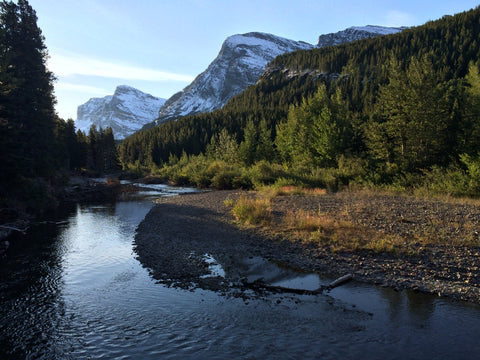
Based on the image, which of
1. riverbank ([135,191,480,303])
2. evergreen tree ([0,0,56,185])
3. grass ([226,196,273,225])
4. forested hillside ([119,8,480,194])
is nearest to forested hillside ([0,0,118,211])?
evergreen tree ([0,0,56,185])

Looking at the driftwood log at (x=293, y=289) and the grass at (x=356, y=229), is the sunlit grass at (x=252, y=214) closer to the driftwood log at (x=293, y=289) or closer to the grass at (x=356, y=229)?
the grass at (x=356, y=229)

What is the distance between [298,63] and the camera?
16600 cm

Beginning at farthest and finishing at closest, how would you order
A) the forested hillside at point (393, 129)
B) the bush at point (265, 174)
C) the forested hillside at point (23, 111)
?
the bush at point (265, 174), the forested hillside at point (393, 129), the forested hillside at point (23, 111)

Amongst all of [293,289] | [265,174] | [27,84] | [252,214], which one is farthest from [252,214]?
[27,84]

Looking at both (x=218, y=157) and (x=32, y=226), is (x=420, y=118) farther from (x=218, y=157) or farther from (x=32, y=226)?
(x=218, y=157)

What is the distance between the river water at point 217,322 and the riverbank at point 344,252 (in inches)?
33.3

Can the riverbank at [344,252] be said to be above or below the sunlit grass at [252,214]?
below

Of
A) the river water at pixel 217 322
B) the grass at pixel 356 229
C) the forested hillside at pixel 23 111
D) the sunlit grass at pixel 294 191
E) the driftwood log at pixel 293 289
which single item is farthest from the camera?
the sunlit grass at pixel 294 191

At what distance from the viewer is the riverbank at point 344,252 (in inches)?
390

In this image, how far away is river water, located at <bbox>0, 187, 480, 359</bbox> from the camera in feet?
21.9

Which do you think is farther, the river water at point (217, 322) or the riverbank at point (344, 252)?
the riverbank at point (344, 252)

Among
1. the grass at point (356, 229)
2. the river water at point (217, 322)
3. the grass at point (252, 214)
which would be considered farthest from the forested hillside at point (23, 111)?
the grass at point (356, 229)

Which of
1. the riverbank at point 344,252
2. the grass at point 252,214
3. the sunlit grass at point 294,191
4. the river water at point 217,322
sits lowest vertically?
the river water at point 217,322

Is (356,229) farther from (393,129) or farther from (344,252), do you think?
(393,129)
